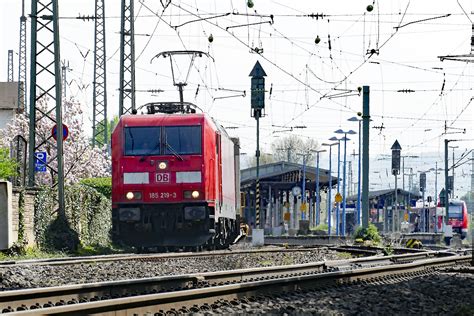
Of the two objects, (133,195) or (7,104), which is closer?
(133,195)

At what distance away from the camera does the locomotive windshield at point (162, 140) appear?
2423 cm

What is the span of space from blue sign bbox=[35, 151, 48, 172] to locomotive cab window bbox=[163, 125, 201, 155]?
506 centimetres

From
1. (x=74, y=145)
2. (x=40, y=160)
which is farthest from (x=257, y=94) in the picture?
(x=74, y=145)

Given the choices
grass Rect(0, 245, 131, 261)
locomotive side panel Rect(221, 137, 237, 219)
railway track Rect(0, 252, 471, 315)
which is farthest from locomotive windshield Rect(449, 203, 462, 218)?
railway track Rect(0, 252, 471, 315)

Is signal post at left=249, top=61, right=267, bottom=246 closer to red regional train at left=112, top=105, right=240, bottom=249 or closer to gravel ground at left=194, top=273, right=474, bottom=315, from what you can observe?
red regional train at left=112, top=105, right=240, bottom=249

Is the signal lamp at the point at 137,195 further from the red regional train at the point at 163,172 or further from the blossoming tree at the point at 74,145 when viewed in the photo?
the blossoming tree at the point at 74,145

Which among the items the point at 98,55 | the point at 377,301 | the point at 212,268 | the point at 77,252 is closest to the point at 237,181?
the point at 77,252

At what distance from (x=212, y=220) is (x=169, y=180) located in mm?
1385

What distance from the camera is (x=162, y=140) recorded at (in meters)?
24.3

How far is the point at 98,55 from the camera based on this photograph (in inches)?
2266

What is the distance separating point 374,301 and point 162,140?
528 inches

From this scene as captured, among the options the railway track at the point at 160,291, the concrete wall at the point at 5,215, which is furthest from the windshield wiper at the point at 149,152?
the concrete wall at the point at 5,215

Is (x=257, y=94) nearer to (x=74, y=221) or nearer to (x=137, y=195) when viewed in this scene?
(x=74, y=221)

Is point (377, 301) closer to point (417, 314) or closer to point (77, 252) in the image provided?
point (417, 314)
